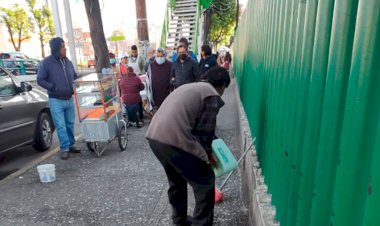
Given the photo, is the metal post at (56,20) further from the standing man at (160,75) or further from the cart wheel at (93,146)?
the cart wheel at (93,146)

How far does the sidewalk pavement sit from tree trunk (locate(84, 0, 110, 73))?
5.43 meters

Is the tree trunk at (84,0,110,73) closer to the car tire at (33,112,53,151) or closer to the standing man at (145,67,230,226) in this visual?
the car tire at (33,112,53,151)

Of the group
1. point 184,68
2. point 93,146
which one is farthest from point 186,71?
point 93,146

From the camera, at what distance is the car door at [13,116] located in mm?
4633

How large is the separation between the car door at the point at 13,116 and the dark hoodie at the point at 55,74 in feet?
1.73

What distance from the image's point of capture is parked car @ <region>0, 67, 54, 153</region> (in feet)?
Result: 15.4

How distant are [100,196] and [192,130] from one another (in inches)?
78.0

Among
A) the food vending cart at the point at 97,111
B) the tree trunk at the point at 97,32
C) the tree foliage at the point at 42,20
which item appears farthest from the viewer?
the tree foliage at the point at 42,20

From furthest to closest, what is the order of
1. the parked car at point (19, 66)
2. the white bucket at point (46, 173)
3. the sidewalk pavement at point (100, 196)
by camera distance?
the parked car at point (19, 66)
the white bucket at point (46, 173)
the sidewalk pavement at point (100, 196)

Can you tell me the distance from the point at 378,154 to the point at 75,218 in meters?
3.25

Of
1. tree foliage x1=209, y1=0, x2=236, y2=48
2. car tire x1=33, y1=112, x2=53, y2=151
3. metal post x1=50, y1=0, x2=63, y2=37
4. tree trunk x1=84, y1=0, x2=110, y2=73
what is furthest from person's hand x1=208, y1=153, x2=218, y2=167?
tree foliage x1=209, y1=0, x2=236, y2=48

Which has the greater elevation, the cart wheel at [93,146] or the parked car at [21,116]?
the parked car at [21,116]

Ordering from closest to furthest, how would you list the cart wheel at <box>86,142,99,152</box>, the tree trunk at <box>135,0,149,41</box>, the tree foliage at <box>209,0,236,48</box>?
the cart wheel at <box>86,142,99,152</box> → the tree trunk at <box>135,0,149,41</box> → the tree foliage at <box>209,0,236,48</box>

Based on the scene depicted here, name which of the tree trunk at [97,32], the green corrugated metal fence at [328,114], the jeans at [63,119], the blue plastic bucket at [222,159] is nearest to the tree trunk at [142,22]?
the tree trunk at [97,32]
